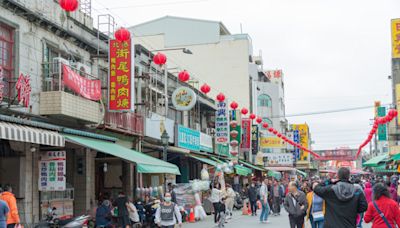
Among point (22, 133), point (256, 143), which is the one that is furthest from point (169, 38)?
point (22, 133)

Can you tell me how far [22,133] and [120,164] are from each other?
10.7 m

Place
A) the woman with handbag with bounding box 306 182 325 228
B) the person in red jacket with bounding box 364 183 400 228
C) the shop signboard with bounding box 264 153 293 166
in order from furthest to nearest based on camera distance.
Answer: the shop signboard with bounding box 264 153 293 166, the woman with handbag with bounding box 306 182 325 228, the person in red jacket with bounding box 364 183 400 228

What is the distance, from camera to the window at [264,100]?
241 ft

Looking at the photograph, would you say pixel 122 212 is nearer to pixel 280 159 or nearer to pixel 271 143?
pixel 271 143

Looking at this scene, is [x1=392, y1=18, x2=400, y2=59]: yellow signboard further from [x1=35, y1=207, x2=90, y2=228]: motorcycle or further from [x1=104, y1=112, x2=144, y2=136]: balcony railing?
[x1=35, y1=207, x2=90, y2=228]: motorcycle

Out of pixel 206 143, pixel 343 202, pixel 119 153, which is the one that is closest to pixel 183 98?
pixel 206 143

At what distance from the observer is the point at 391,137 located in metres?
53.8

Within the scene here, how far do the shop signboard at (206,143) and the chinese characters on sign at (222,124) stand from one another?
69 cm

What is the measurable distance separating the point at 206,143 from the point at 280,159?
23.9 m

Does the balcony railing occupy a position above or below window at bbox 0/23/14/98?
below

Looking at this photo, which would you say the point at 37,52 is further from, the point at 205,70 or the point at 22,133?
the point at 205,70

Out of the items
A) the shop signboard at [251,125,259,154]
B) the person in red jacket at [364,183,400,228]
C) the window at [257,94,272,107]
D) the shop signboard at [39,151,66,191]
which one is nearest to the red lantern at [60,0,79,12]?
the shop signboard at [39,151,66,191]

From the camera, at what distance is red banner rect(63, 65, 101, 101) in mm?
16281

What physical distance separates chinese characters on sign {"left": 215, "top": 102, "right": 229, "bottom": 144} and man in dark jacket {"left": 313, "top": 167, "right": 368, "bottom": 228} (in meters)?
27.5
